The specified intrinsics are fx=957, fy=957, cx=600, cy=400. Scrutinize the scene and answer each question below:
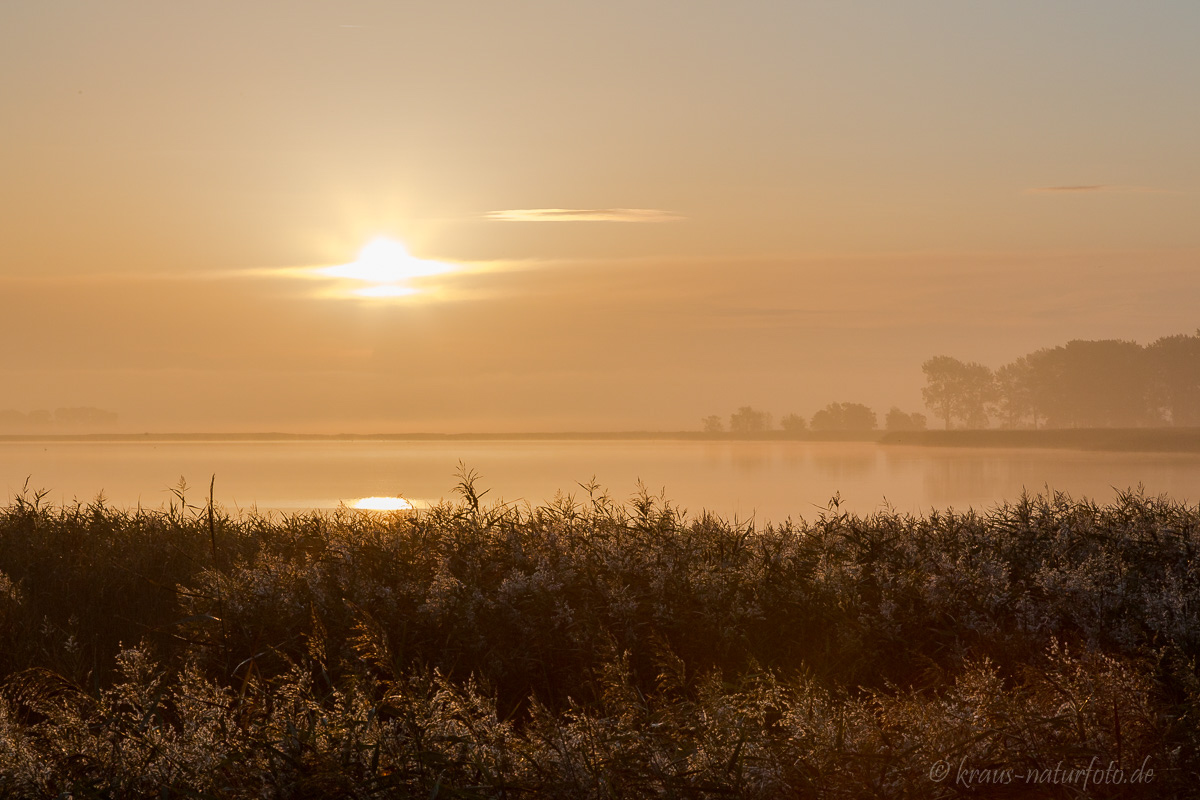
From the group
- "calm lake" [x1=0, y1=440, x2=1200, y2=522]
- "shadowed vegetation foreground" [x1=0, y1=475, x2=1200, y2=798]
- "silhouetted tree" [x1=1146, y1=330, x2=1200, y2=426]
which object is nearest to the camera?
"shadowed vegetation foreground" [x1=0, y1=475, x2=1200, y2=798]

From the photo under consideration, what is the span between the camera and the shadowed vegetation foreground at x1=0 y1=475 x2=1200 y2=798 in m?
4.70

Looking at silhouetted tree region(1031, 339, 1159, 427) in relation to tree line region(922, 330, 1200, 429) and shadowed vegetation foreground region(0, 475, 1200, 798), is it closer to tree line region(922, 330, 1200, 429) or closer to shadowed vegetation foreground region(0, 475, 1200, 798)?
tree line region(922, 330, 1200, 429)

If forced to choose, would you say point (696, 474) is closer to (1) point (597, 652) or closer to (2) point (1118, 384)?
(1) point (597, 652)

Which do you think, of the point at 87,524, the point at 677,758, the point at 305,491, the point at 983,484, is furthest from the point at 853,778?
the point at 983,484

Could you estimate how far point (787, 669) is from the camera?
290 inches

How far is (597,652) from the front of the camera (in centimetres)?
739

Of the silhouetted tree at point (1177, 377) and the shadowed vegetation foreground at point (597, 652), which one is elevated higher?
the silhouetted tree at point (1177, 377)

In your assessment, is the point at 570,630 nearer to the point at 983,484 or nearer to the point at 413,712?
the point at 413,712

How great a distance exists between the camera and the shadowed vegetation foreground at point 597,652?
4.70 m

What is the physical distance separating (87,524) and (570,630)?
899 centimetres

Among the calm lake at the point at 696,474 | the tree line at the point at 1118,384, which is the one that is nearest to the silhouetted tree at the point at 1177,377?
Result: the tree line at the point at 1118,384

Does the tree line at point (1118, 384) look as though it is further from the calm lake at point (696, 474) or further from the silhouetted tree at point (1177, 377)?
the calm lake at point (696, 474)

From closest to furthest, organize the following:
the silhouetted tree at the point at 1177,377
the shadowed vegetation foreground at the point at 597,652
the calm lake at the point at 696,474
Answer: the shadowed vegetation foreground at the point at 597,652
the calm lake at the point at 696,474
the silhouetted tree at the point at 1177,377

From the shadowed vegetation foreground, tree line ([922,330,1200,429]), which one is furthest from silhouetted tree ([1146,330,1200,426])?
the shadowed vegetation foreground
